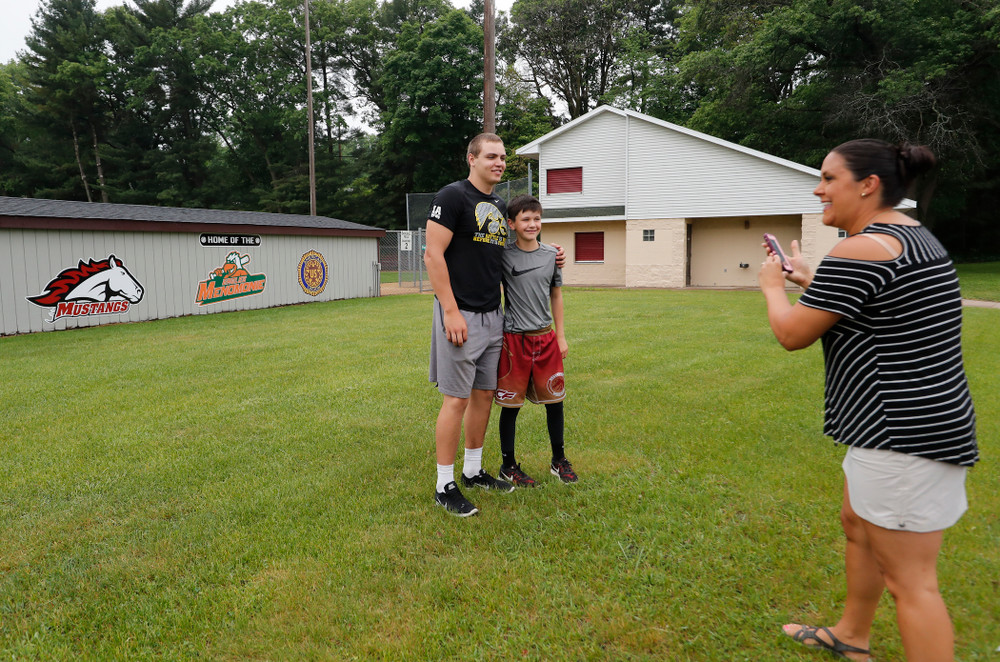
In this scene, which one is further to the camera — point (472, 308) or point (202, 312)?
point (202, 312)

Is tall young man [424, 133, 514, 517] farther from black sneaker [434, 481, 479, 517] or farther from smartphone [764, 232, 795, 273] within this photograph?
smartphone [764, 232, 795, 273]

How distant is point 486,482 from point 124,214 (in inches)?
514

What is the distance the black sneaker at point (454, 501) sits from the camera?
331 centimetres

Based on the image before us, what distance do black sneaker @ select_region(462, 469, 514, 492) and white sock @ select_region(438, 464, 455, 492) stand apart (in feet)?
1.07

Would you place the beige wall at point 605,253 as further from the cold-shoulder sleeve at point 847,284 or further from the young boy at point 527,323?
the cold-shoulder sleeve at point 847,284

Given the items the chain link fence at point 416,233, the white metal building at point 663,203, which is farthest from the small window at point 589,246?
the chain link fence at point 416,233

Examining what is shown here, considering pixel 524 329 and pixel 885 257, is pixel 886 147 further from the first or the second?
pixel 524 329

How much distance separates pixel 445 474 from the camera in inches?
135

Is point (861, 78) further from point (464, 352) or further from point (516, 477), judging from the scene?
point (464, 352)

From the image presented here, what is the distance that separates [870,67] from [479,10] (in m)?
29.8

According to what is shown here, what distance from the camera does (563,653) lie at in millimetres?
2205

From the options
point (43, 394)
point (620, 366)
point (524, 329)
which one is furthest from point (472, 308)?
point (43, 394)

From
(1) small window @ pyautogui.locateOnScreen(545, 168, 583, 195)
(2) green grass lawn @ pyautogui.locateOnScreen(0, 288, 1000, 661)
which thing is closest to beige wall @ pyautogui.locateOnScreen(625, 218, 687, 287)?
(1) small window @ pyautogui.locateOnScreen(545, 168, 583, 195)

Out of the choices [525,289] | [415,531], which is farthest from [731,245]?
[415,531]
